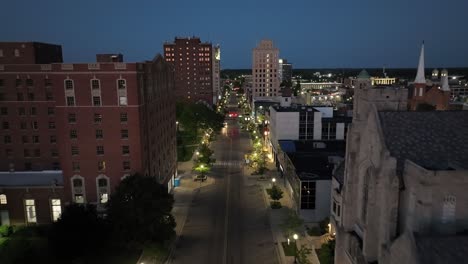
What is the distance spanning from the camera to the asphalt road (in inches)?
1672

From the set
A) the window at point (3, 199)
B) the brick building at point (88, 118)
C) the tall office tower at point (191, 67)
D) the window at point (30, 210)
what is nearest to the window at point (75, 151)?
the brick building at point (88, 118)

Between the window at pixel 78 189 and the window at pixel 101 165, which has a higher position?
the window at pixel 101 165

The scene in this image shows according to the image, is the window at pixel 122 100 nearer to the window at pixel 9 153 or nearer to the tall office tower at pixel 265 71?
the window at pixel 9 153

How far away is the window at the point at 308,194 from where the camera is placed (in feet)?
169

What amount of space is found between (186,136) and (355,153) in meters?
89.9

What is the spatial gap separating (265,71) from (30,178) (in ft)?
467

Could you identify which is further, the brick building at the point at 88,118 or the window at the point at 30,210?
the window at the point at 30,210

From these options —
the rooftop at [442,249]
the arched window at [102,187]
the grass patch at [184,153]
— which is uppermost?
the rooftop at [442,249]

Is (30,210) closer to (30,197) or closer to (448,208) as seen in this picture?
(30,197)

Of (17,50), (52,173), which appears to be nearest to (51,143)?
(52,173)

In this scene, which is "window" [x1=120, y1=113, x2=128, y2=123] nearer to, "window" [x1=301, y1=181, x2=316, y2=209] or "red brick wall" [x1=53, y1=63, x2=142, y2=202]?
"red brick wall" [x1=53, y1=63, x2=142, y2=202]

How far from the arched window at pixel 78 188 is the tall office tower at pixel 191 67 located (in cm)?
12841

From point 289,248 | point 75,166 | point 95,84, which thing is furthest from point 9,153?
point 289,248

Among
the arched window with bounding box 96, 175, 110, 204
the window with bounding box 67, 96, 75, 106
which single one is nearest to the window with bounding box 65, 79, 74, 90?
the window with bounding box 67, 96, 75, 106
